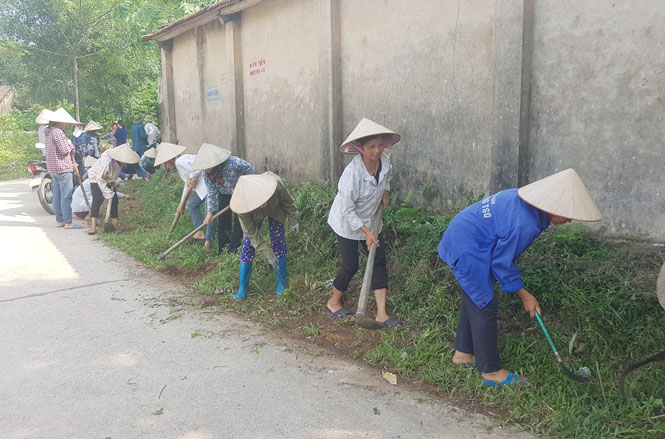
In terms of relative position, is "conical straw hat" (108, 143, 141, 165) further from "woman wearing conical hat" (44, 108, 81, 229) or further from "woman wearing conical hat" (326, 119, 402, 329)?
"woman wearing conical hat" (326, 119, 402, 329)

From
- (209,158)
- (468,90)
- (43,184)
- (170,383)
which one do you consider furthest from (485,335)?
(43,184)

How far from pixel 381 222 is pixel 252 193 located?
3.95 ft

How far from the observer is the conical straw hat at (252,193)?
15.6 ft

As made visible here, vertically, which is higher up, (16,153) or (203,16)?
(203,16)

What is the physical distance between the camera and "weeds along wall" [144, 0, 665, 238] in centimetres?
414

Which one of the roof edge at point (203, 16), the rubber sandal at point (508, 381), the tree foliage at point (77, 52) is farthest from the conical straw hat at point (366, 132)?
the tree foliage at point (77, 52)

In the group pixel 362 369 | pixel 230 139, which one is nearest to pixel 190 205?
pixel 230 139

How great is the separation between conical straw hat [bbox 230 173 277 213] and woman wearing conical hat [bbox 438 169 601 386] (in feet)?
6.15

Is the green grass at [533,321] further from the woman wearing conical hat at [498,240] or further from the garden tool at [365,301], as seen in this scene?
the woman wearing conical hat at [498,240]

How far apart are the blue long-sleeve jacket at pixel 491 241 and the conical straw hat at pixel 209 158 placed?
3.28 meters

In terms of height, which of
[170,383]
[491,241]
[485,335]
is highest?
[491,241]

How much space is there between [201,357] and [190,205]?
3.72 metres

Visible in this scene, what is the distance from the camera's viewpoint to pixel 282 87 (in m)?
8.35

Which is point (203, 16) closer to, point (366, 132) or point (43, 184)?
point (43, 184)
